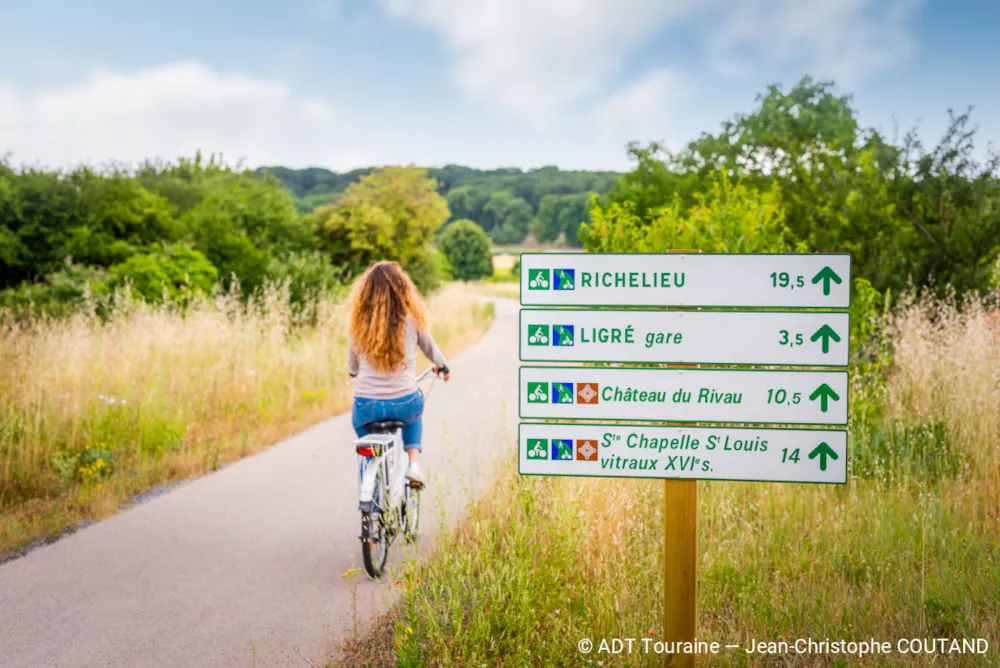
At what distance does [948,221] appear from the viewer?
12.4 m

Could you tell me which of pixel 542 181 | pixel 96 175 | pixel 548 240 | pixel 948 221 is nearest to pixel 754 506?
pixel 948 221

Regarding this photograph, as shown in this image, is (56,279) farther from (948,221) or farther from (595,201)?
(948,221)

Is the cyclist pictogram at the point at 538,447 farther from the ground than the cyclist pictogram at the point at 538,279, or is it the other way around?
the cyclist pictogram at the point at 538,279

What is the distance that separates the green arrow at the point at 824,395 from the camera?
3.55 meters

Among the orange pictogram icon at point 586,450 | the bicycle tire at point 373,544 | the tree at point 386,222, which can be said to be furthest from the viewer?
the tree at point 386,222

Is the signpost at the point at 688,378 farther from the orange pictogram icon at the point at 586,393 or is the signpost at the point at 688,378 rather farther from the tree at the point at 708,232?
the tree at the point at 708,232

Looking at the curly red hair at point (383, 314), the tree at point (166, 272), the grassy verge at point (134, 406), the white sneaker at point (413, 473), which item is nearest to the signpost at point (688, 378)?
the curly red hair at point (383, 314)

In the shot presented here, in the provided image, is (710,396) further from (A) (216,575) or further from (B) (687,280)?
(A) (216,575)

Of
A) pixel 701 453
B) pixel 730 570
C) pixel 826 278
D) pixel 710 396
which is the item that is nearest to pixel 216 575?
pixel 730 570

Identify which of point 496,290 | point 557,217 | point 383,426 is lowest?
point 383,426

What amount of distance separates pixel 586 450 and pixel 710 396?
0.64 meters

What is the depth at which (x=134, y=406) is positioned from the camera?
341 inches

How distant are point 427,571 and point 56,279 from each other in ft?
53.1

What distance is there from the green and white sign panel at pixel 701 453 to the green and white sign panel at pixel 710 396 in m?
0.06
